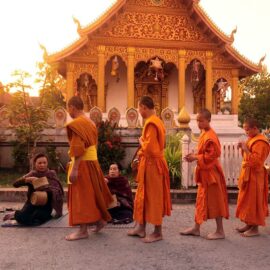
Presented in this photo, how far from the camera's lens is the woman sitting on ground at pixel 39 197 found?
505cm

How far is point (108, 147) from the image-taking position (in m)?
9.40

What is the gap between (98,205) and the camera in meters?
4.48

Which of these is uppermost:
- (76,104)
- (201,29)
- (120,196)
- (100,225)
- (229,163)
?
(201,29)

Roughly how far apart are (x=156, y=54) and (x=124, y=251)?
11.9 m

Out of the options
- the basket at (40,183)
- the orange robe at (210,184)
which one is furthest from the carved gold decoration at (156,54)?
the orange robe at (210,184)

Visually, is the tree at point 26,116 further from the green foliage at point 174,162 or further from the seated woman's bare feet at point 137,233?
the seated woman's bare feet at point 137,233

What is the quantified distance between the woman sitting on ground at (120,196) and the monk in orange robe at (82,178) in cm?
82

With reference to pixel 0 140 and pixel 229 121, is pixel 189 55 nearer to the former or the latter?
pixel 229 121

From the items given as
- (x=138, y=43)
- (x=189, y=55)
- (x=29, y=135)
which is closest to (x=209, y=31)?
(x=189, y=55)

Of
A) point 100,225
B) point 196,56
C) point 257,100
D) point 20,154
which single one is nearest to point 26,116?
point 20,154

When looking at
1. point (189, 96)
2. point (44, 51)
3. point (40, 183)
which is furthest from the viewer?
point (189, 96)

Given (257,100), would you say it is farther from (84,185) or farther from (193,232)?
(84,185)

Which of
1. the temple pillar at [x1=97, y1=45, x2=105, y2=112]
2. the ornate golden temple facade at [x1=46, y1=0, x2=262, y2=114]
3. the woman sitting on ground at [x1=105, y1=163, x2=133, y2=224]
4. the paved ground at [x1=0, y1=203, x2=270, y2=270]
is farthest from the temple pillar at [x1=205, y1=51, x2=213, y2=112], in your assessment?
the paved ground at [x1=0, y1=203, x2=270, y2=270]

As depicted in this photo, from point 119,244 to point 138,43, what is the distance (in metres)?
11.5
